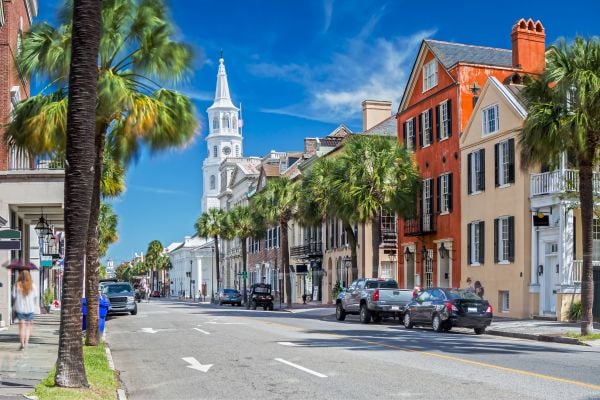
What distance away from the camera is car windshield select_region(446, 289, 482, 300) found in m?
26.8

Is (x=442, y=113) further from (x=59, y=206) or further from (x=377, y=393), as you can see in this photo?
(x=377, y=393)

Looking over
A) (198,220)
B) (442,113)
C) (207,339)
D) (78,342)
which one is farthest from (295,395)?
(198,220)

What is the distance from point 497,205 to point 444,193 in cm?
555

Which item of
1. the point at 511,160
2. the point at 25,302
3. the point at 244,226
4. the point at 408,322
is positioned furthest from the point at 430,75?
the point at 244,226

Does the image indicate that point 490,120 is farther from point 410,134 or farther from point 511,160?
point 410,134

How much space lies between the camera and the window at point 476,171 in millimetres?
37375

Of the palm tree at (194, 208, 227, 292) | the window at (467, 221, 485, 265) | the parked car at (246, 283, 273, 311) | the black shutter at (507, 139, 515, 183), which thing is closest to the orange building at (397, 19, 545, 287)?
the window at (467, 221, 485, 265)

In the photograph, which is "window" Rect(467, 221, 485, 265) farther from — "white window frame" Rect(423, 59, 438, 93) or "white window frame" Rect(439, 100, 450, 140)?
"white window frame" Rect(423, 59, 438, 93)

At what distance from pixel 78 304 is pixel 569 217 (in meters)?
24.3

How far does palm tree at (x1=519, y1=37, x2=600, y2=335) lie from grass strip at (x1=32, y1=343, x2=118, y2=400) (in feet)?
45.4

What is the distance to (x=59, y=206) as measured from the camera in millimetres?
27641

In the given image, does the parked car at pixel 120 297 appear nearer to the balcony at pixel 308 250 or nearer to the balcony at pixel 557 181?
the balcony at pixel 557 181

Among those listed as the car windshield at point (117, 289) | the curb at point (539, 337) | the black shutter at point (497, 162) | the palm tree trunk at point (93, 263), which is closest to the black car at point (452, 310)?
the curb at point (539, 337)

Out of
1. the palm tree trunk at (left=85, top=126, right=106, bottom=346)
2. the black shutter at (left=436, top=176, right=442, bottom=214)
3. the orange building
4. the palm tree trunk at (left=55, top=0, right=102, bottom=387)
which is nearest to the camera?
the palm tree trunk at (left=55, top=0, right=102, bottom=387)
